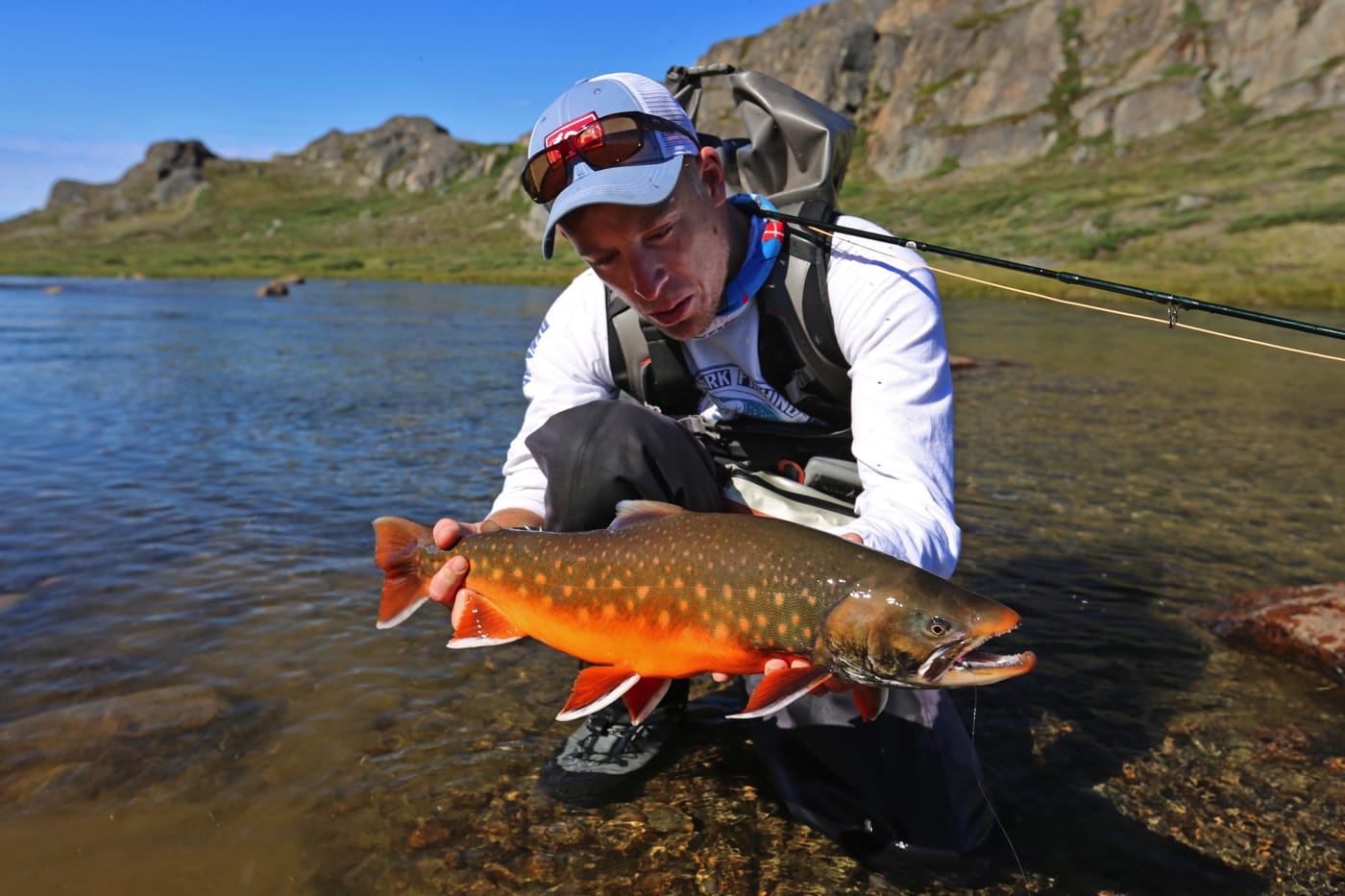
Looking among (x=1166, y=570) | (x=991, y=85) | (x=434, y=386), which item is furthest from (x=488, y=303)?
(x=991, y=85)

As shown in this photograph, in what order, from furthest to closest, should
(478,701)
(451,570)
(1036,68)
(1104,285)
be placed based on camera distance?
(1036,68), (478,701), (1104,285), (451,570)

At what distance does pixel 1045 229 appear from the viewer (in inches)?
2365

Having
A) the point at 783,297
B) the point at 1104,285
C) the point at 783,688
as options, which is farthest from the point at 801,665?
the point at 1104,285

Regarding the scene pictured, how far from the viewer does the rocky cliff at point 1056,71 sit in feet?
276

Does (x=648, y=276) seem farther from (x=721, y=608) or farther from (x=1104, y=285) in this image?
(x=1104, y=285)

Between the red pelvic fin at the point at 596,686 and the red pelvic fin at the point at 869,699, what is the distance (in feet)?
2.49

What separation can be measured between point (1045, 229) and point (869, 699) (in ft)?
213

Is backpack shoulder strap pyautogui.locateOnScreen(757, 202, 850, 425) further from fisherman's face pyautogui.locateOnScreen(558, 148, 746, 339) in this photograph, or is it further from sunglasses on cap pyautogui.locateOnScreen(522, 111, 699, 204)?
sunglasses on cap pyautogui.locateOnScreen(522, 111, 699, 204)

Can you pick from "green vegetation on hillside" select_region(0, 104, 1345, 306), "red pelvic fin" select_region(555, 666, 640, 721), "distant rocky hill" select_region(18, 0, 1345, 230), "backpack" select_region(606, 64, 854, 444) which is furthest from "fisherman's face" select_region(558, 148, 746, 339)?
"distant rocky hill" select_region(18, 0, 1345, 230)

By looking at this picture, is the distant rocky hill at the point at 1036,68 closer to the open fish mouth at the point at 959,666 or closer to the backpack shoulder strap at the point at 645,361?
the backpack shoulder strap at the point at 645,361

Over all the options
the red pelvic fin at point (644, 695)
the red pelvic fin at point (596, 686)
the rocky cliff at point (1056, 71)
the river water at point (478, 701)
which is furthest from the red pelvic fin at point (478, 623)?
the rocky cliff at point (1056, 71)

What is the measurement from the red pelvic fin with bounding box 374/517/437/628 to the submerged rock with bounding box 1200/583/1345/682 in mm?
4735

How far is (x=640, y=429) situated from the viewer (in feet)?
11.6

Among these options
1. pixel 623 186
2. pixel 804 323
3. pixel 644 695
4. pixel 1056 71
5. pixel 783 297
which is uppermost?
pixel 1056 71
